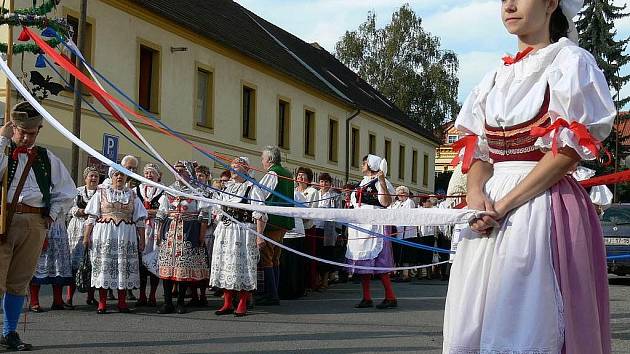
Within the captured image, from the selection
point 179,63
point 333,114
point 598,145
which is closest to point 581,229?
point 598,145

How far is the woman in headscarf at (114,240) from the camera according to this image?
9.32 metres

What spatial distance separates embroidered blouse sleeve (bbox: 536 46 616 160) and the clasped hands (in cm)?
31

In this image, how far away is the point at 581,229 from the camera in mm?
3150

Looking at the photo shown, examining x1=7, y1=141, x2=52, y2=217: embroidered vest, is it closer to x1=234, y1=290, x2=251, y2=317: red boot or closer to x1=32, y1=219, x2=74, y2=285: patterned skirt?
x1=32, y1=219, x2=74, y2=285: patterned skirt

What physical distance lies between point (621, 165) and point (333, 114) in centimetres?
2236

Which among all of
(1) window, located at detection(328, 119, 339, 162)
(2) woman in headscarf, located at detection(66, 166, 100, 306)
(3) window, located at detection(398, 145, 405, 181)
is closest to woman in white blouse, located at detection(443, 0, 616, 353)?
(2) woman in headscarf, located at detection(66, 166, 100, 306)

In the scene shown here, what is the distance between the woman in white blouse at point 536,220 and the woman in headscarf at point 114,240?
6635 millimetres

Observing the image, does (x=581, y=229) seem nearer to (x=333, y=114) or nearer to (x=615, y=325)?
(x=615, y=325)

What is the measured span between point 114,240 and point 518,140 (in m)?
6.98

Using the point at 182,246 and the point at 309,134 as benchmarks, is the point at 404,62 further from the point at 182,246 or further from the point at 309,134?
the point at 182,246

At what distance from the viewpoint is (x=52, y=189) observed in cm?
661

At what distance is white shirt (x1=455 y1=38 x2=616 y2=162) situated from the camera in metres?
3.16

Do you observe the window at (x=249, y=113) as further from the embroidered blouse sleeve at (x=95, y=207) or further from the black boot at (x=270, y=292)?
the embroidered blouse sleeve at (x=95, y=207)

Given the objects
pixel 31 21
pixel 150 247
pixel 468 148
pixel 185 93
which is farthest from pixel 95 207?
pixel 185 93
